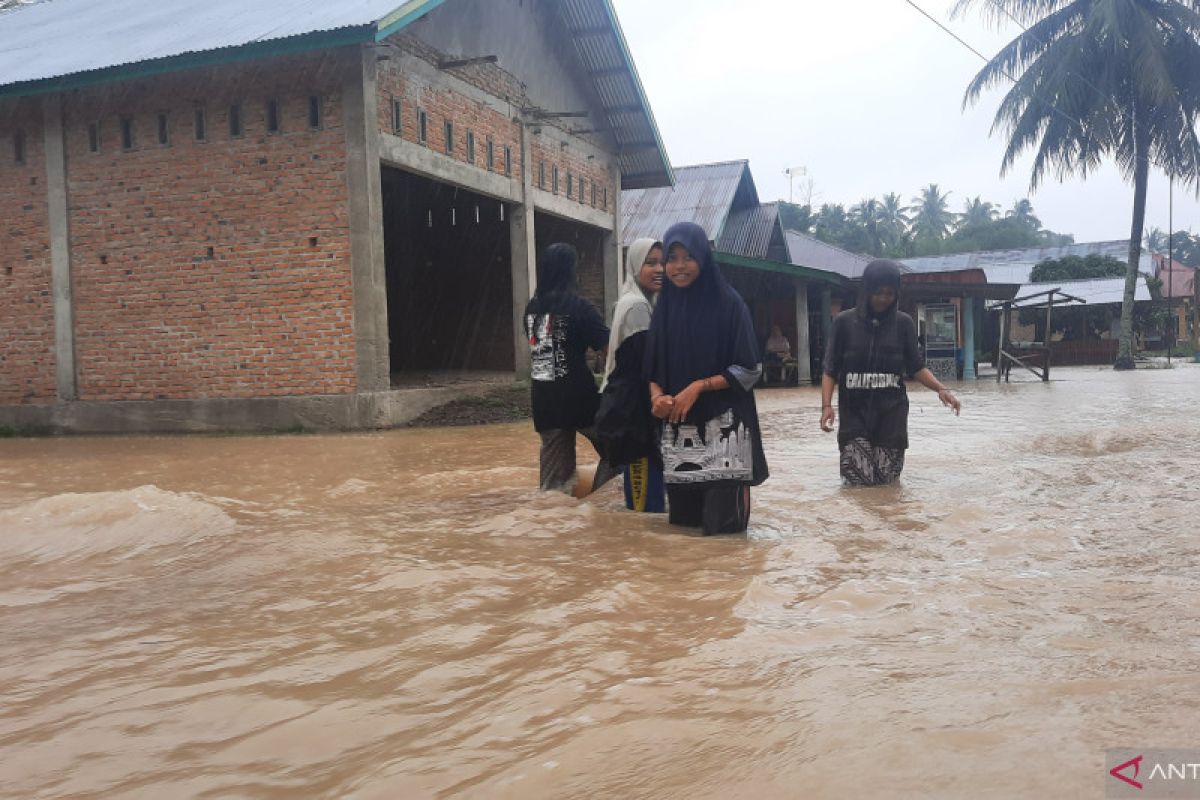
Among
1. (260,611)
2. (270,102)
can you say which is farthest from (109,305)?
(260,611)

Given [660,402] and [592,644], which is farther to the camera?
[660,402]

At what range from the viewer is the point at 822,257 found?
96.9 feet

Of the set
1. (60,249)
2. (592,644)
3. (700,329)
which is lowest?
(592,644)

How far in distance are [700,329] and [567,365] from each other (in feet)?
3.97

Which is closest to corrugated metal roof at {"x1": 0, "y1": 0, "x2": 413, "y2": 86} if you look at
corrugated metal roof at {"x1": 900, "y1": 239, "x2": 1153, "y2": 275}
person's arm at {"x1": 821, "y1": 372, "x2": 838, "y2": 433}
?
person's arm at {"x1": 821, "y1": 372, "x2": 838, "y2": 433}

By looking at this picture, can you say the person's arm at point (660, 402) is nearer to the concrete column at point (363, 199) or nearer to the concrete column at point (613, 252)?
the concrete column at point (363, 199)

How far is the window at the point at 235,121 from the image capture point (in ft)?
37.1

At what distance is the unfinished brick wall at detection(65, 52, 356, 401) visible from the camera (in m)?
11.1

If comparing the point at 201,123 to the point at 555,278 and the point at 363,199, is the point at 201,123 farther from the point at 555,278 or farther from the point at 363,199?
Result: the point at 555,278

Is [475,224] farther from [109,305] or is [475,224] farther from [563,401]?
[563,401]

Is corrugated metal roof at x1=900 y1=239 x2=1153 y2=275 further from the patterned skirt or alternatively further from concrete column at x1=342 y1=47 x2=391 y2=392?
the patterned skirt

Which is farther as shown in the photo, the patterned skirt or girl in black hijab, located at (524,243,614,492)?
the patterned skirt

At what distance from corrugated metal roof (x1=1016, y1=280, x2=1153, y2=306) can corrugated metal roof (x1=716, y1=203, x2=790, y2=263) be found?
36.6ft

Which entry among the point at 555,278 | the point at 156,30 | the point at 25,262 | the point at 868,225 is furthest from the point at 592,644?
the point at 868,225
